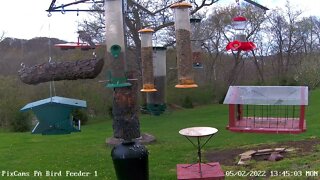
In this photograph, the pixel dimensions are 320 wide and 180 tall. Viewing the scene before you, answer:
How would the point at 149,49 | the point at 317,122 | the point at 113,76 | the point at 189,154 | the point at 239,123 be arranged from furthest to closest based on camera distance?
the point at 317,122, the point at 189,154, the point at 239,123, the point at 149,49, the point at 113,76

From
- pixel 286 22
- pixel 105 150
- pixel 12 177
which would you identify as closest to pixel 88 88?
pixel 105 150

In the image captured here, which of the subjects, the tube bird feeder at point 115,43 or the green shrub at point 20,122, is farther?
the green shrub at point 20,122

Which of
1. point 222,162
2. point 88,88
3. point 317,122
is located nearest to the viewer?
point 222,162

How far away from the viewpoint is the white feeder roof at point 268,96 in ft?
23.9

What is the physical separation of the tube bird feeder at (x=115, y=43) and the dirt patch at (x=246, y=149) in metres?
4.12

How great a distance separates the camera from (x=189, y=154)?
10031mm

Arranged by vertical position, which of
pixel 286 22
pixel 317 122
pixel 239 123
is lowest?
pixel 317 122

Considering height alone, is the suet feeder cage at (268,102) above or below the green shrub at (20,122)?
above

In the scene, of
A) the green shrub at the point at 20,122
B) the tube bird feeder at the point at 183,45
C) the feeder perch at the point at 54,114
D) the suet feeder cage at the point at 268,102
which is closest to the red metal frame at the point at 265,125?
the suet feeder cage at the point at 268,102

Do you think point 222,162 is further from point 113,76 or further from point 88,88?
point 88,88

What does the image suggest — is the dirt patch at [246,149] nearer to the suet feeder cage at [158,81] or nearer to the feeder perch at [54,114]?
the suet feeder cage at [158,81]

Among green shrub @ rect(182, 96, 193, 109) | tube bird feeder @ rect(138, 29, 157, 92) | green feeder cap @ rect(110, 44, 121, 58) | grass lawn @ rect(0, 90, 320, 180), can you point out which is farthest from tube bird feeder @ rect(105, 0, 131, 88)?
green shrub @ rect(182, 96, 193, 109)

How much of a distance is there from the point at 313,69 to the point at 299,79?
1.00 metres

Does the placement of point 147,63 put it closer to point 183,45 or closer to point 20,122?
point 183,45
